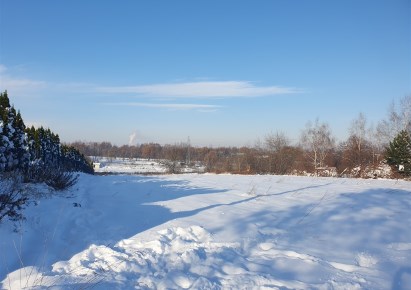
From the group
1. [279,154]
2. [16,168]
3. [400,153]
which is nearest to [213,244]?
[16,168]

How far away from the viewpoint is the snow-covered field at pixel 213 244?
329 cm

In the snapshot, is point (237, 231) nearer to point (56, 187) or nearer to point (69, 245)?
point (69, 245)

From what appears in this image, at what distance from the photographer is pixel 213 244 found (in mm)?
4352

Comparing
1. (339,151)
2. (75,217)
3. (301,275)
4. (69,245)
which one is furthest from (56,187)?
(339,151)

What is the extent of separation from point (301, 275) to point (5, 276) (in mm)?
3003

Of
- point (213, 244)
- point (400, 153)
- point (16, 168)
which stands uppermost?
point (400, 153)

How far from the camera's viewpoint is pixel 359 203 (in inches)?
257

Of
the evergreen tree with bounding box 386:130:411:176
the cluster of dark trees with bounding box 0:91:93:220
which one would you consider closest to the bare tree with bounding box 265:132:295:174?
the evergreen tree with bounding box 386:130:411:176

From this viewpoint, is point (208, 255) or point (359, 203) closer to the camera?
point (208, 255)

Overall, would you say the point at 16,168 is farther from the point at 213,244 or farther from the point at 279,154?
the point at 279,154

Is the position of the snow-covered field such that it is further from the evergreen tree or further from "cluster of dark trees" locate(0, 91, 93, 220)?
the evergreen tree

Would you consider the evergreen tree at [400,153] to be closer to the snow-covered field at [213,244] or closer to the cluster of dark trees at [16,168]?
the snow-covered field at [213,244]

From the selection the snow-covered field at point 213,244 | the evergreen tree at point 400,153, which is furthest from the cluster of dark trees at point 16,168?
the evergreen tree at point 400,153

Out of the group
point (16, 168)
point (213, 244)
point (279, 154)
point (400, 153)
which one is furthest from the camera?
point (279, 154)
